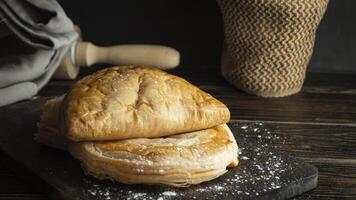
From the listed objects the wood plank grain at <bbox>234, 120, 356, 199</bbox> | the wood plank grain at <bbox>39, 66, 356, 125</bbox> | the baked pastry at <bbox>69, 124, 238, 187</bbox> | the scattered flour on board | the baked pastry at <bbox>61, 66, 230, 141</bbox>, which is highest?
the baked pastry at <bbox>61, 66, 230, 141</bbox>

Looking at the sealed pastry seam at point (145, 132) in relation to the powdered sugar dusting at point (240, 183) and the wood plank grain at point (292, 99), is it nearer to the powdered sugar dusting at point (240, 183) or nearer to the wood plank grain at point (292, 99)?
the powdered sugar dusting at point (240, 183)

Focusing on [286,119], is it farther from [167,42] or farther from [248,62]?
[167,42]

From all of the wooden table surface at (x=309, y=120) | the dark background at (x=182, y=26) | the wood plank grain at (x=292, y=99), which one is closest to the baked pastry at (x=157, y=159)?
the wooden table surface at (x=309, y=120)

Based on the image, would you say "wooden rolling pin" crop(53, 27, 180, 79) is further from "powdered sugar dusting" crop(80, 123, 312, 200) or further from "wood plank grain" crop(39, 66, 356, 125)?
"powdered sugar dusting" crop(80, 123, 312, 200)

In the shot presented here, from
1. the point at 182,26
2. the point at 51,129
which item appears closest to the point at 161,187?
the point at 51,129

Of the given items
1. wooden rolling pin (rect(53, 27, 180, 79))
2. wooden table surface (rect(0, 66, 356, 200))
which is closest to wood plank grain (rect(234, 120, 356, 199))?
wooden table surface (rect(0, 66, 356, 200))

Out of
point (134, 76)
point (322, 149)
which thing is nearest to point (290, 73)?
A: point (322, 149)

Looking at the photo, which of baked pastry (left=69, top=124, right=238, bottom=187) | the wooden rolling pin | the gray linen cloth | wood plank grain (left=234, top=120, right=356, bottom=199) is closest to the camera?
baked pastry (left=69, top=124, right=238, bottom=187)
